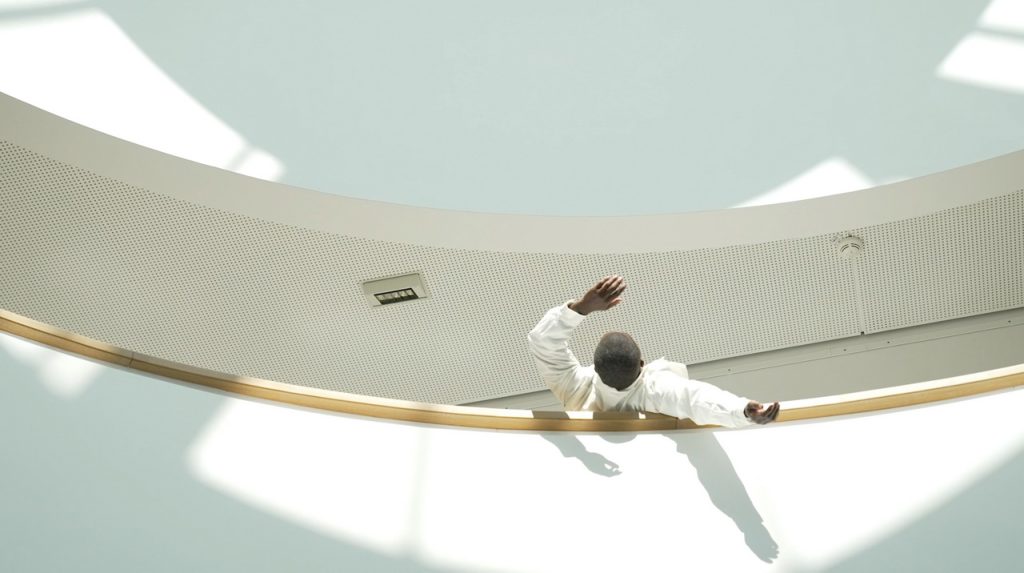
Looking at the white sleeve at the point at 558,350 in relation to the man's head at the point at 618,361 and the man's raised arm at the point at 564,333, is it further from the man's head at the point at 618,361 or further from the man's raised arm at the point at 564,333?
the man's head at the point at 618,361

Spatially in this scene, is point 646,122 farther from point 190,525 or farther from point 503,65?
point 190,525

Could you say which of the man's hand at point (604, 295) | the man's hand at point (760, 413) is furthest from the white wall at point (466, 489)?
the man's hand at point (604, 295)

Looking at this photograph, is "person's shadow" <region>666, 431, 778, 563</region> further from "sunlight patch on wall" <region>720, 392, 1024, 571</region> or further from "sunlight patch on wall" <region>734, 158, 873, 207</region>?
"sunlight patch on wall" <region>734, 158, 873, 207</region>

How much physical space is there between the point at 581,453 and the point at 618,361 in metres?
0.54

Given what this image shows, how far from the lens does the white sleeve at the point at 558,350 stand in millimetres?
5668

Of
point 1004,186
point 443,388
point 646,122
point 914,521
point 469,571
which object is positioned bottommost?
point 469,571

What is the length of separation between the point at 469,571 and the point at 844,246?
17.9 feet

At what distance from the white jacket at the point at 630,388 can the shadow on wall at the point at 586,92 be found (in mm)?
2396

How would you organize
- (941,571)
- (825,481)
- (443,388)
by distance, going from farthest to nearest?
(443,388) → (825,481) → (941,571)

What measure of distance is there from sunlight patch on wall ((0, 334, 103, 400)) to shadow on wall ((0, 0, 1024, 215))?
9.23 ft

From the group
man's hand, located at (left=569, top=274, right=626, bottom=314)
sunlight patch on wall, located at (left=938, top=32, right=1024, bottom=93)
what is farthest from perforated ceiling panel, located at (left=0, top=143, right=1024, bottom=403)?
man's hand, located at (left=569, top=274, right=626, bottom=314)


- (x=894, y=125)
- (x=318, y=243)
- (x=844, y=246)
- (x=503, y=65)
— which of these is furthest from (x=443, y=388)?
(x=894, y=125)

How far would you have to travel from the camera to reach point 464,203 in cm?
803

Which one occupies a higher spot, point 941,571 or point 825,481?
point 825,481
